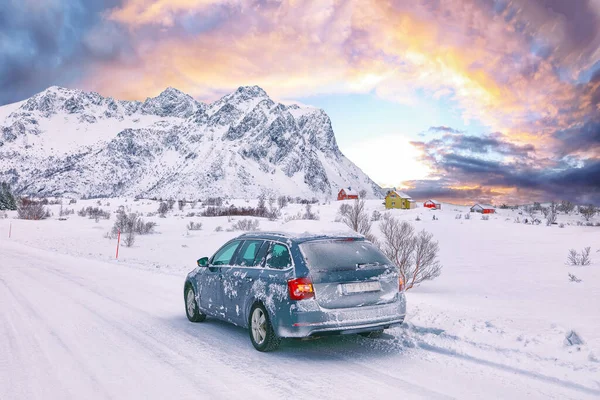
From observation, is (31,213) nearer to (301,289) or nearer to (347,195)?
(301,289)

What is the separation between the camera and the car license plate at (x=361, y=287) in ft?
19.6

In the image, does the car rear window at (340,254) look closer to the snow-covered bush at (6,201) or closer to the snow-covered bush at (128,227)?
the snow-covered bush at (128,227)

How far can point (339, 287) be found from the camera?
19.5 feet

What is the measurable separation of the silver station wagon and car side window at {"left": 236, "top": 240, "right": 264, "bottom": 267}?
18 millimetres

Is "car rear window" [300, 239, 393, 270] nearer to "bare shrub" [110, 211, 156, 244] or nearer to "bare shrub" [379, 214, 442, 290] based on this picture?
"bare shrub" [379, 214, 442, 290]

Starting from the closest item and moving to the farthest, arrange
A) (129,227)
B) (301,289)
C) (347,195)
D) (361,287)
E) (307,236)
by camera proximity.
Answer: (301,289) → (361,287) → (307,236) → (129,227) → (347,195)

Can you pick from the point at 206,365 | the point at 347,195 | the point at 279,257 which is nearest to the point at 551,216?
the point at 279,257

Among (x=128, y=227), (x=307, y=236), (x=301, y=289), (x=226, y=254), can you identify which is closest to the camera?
(x=301, y=289)

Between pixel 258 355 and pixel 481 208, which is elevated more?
pixel 481 208

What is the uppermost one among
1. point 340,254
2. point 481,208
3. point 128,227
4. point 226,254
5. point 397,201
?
point 397,201

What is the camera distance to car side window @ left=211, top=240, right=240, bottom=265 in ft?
25.4

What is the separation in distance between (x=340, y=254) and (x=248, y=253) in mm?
1582

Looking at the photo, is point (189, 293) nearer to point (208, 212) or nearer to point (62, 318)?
point (62, 318)

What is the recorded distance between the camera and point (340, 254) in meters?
6.39
